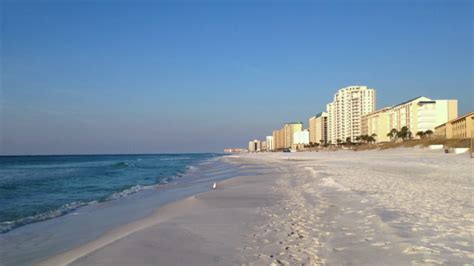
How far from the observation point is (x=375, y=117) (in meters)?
135

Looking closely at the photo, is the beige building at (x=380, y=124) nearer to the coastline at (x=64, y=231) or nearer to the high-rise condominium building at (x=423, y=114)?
the high-rise condominium building at (x=423, y=114)

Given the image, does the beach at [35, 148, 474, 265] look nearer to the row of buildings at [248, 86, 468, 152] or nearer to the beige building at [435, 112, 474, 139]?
the beige building at [435, 112, 474, 139]

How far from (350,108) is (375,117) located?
24662mm

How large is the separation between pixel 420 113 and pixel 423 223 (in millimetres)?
114541

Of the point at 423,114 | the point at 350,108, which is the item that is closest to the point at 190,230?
the point at 423,114

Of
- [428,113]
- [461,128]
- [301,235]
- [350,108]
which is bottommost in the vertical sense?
[301,235]

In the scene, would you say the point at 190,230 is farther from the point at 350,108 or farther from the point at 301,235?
the point at 350,108

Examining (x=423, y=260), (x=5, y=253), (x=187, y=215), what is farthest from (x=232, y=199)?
(x=423, y=260)

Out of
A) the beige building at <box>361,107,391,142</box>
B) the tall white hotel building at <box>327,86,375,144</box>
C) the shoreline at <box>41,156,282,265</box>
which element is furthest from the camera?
the tall white hotel building at <box>327,86,375,144</box>

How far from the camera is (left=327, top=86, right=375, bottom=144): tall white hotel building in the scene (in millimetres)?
156250

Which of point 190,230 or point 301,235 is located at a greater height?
point 301,235

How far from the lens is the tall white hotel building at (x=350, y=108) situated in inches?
6152

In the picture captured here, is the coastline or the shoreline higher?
the shoreline

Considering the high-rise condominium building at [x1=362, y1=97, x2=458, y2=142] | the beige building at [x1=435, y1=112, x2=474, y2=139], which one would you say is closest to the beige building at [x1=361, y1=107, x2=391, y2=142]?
the high-rise condominium building at [x1=362, y1=97, x2=458, y2=142]
